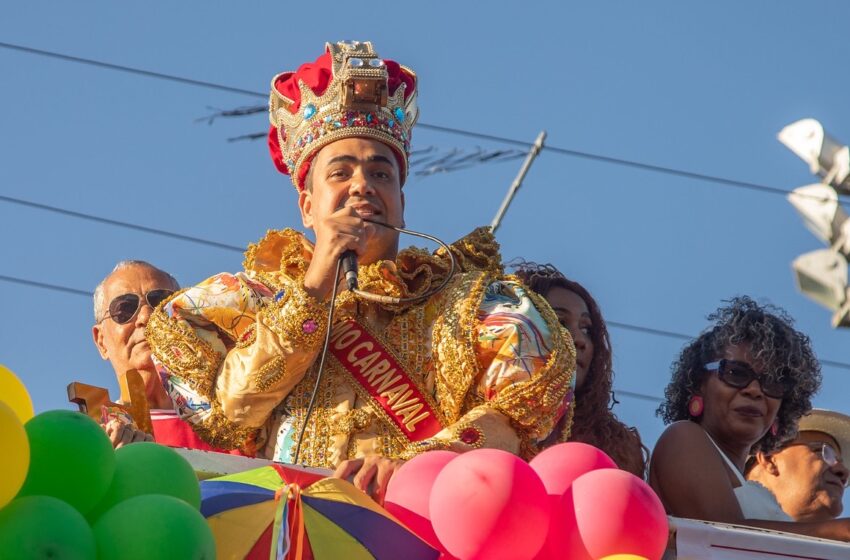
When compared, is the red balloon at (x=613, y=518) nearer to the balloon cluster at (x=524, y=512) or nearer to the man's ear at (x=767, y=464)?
the balloon cluster at (x=524, y=512)

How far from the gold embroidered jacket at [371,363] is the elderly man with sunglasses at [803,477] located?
58.1 inches

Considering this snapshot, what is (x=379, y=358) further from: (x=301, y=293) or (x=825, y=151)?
(x=825, y=151)

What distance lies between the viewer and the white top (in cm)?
730

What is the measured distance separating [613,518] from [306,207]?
236cm

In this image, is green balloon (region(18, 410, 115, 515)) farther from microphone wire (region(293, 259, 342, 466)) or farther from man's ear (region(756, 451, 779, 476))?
man's ear (region(756, 451, 779, 476))

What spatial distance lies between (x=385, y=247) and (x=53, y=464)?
7.38 feet

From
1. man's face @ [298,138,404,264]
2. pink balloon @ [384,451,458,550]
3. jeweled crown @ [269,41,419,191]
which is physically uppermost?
jeweled crown @ [269,41,419,191]

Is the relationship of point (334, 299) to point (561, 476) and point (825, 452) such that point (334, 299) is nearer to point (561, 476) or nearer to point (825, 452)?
point (561, 476)

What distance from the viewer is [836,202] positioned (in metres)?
15.4

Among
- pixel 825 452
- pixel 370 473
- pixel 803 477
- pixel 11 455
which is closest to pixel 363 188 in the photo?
pixel 370 473

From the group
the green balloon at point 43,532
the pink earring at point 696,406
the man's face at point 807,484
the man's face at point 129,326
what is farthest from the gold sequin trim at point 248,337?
the man's face at point 807,484

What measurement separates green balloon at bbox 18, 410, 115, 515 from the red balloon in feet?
4.25

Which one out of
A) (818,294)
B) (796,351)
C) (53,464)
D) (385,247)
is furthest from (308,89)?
(818,294)

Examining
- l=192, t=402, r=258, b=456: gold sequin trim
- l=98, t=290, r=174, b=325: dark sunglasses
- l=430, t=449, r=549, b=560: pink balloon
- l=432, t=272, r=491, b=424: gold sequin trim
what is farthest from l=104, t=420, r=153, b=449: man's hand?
l=98, t=290, r=174, b=325: dark sunglasses
